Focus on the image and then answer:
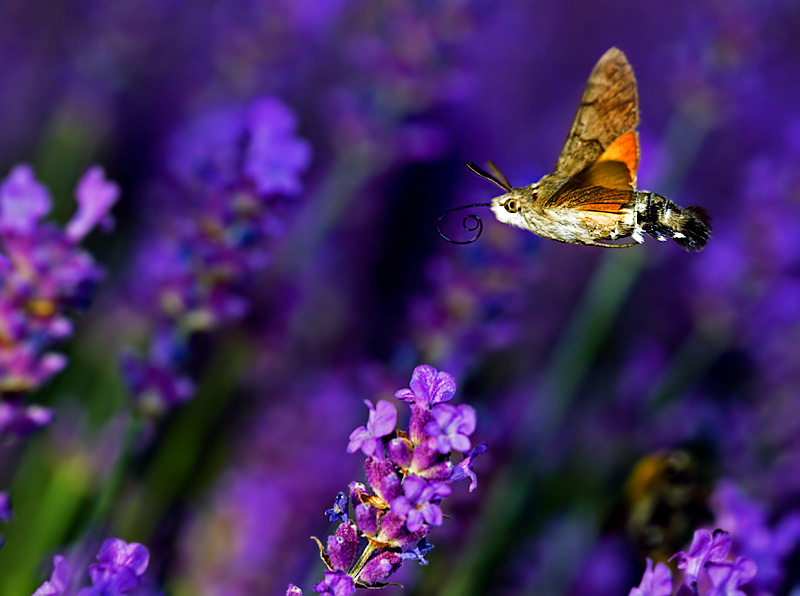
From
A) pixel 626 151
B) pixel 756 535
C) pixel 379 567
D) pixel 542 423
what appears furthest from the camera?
pixel 542 423

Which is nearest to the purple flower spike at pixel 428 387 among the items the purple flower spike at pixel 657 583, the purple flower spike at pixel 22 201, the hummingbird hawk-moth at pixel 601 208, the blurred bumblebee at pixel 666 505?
the purple flower spike at pixel 657 583

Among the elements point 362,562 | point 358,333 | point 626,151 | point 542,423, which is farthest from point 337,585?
point 358,333

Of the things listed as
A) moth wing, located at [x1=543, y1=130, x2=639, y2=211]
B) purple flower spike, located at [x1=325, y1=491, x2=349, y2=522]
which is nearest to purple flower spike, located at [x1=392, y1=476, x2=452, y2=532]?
purple flower spike, located at [x1=325, y1=491, x2=349, y2=522]

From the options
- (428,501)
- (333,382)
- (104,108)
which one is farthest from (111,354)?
(428,501)

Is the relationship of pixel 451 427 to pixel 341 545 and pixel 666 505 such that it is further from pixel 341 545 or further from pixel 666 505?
pixel 666 505

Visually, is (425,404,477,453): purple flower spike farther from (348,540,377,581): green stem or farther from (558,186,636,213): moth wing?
(558,186,636,213): moth wing

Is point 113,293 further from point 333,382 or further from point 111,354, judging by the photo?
point 333,382
